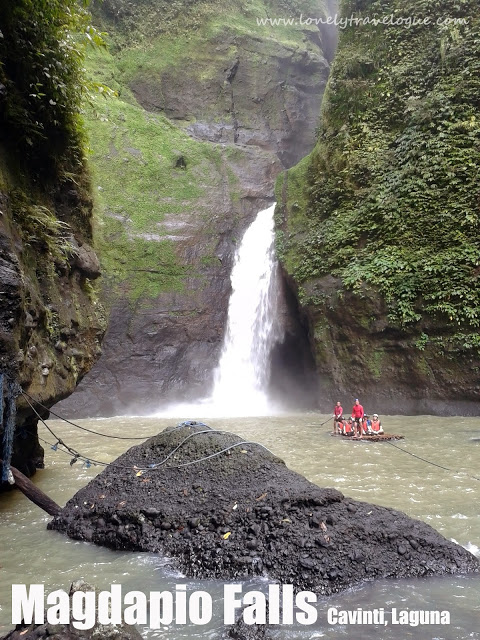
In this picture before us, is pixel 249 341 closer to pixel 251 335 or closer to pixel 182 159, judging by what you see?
pixel 251 335

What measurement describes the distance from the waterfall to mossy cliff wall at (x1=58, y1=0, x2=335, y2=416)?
539mm

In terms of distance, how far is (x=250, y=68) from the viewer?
28.3m

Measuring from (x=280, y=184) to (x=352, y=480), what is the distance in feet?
49.7

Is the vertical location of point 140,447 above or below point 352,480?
above

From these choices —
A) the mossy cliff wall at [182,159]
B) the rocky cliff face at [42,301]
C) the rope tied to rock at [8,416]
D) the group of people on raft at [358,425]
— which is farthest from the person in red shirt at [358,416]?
the rope tied to rock at [8,416]

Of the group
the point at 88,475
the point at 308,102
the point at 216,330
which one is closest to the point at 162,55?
the point at 308,102

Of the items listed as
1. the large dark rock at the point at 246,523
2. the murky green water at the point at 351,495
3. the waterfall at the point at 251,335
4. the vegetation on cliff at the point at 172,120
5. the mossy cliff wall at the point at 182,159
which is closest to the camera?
the murky green water at the point at 351,495

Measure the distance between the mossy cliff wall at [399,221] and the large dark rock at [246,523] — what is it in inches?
361

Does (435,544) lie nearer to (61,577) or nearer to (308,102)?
(61,577)

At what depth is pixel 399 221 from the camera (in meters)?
14.2

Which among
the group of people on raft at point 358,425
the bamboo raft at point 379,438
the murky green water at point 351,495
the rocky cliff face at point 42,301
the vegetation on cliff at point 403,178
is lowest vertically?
the murky green water at point 351,495

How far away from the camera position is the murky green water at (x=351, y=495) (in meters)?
3.08

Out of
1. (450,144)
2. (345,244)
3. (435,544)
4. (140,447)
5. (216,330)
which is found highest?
(450,144)

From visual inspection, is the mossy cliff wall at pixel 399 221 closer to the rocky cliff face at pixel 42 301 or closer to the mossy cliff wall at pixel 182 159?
the mossy cliff wall at pixel 182 159
